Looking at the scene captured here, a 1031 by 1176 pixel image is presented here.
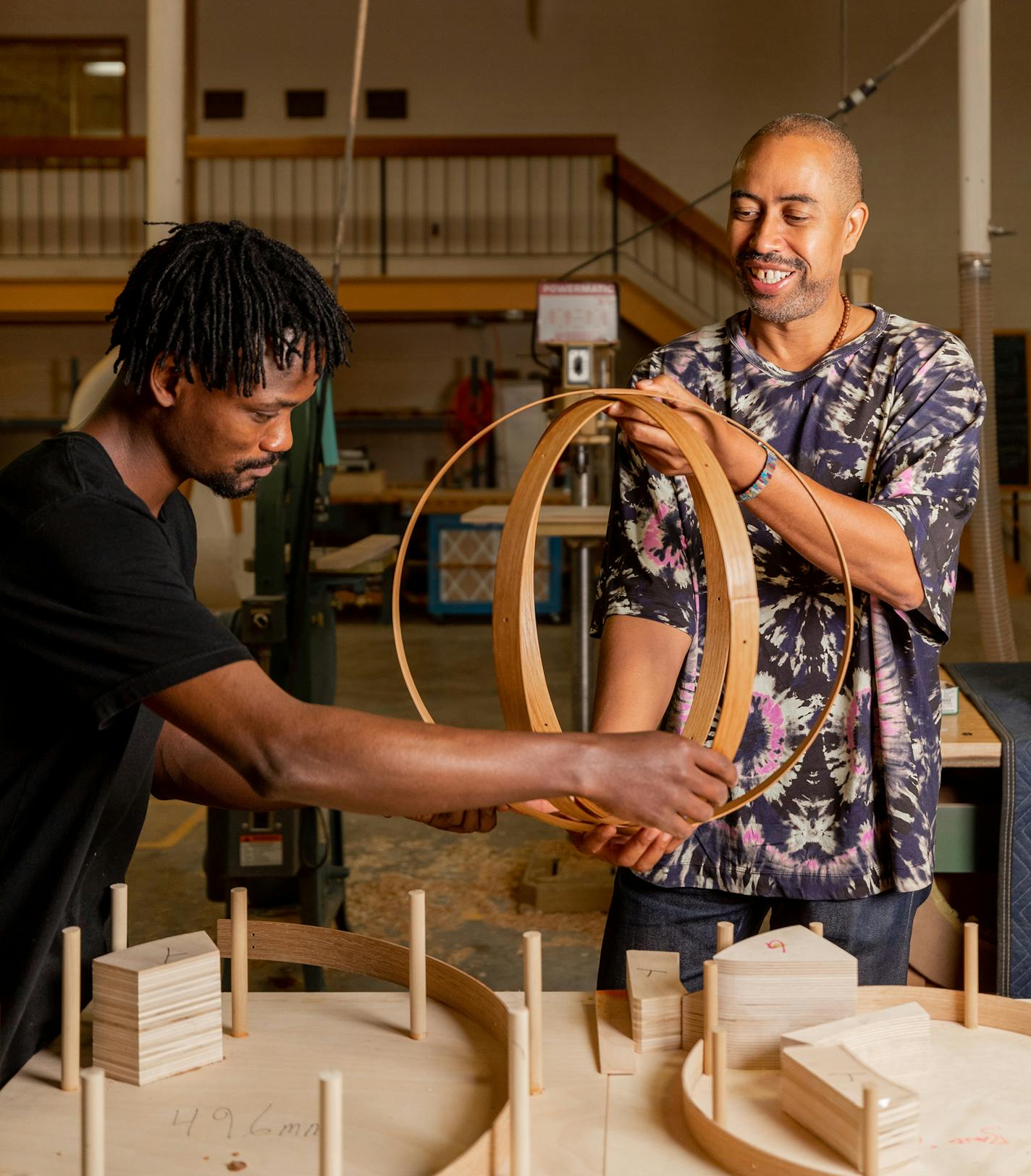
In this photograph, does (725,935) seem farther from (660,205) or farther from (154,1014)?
(660,205)

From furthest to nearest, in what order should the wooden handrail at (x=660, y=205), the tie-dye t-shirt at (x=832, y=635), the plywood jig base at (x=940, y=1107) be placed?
the wooden handrail at (x=660, y=205)
the tie-dye t-shirt at (x=832, y=635)
the plywood jig base at (x=940, y=1107)

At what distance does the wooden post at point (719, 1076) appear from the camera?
3.39 feet

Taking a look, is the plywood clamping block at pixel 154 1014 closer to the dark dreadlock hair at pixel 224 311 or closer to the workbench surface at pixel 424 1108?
the workbench surface at pixel 424 1108

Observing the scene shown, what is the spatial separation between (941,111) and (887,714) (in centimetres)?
1062

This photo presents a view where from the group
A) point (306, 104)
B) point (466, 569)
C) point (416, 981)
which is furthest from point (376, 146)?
point (416, 981)

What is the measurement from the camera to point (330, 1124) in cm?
87

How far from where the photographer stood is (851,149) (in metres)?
1.55

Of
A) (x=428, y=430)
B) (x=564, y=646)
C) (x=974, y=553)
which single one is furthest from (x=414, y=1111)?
(x=428, y=430)

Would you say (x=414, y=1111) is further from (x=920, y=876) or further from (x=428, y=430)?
(x=428, y=430)

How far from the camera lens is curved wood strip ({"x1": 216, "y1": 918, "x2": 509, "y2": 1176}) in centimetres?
123

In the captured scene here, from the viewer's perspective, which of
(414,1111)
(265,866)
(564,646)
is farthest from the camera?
(564,646)

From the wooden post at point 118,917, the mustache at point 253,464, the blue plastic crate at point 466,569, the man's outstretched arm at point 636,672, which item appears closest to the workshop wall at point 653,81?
the blue plastic crate at point 466,569

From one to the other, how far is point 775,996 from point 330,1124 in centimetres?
47

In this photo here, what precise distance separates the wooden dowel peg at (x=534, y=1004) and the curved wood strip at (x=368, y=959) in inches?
1.5
